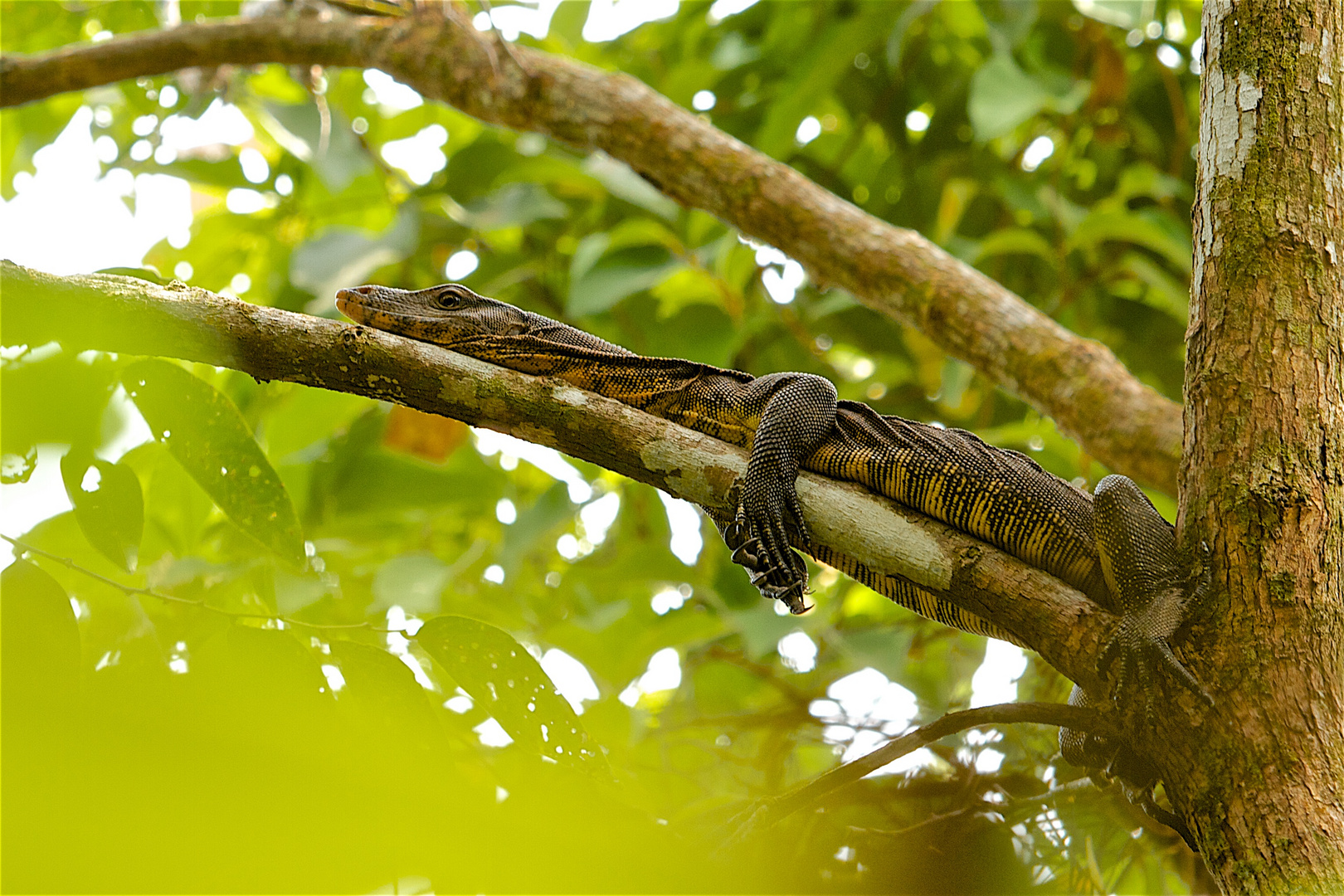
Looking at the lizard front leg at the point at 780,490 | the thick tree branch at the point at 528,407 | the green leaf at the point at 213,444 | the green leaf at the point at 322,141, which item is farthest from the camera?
the green leaf at the point at 322,141

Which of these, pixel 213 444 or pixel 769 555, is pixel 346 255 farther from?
pixel 769 555

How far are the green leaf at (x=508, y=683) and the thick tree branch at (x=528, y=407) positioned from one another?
83cm

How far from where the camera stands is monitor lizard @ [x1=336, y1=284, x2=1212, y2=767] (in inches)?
118

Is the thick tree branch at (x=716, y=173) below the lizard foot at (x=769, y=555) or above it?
above

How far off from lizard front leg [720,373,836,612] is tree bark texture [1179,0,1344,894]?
1.28 m

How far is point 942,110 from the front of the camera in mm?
6781

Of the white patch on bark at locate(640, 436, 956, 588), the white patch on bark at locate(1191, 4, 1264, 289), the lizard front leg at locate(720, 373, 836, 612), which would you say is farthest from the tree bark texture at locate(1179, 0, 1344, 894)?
the lizard front leg at locate(720, 373, 836, 612)

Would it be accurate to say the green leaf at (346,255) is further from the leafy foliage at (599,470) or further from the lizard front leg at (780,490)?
the lizard front leg at (780,490)

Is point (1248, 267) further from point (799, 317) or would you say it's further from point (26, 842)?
point (799, 317)

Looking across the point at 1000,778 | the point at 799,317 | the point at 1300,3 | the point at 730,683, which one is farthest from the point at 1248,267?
the point at 730,683

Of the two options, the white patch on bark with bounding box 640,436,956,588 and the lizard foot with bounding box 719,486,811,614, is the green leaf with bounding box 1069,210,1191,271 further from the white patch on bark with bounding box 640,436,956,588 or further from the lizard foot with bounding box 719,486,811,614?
the lizard foot with bounding box 719,486,811,614

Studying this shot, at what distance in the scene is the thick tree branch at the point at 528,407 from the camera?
288cm

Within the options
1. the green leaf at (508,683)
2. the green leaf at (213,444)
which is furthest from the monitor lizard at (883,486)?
the green leaf at (213,444)

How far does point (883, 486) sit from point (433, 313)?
7.44ft
